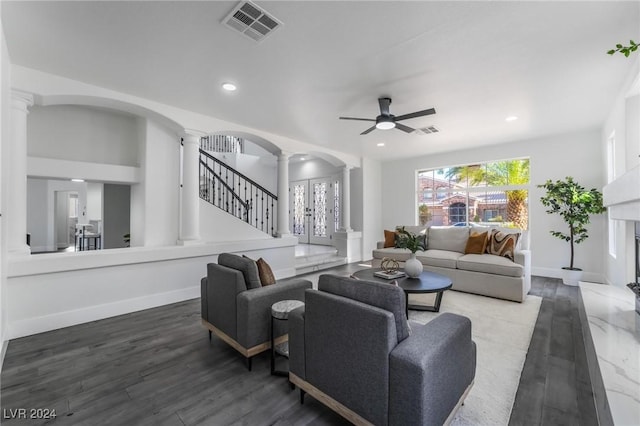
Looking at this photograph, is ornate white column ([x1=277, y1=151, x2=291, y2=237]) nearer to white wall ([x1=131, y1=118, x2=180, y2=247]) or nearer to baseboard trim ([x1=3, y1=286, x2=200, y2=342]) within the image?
white wall ([x1=131, y1=118, x2=180, y2=247])

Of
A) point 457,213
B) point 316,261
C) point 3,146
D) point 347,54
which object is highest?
point 347,54

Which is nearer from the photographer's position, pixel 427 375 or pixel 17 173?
pixel 427 375

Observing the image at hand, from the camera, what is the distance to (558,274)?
5.54 m

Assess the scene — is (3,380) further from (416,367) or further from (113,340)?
(416,367)

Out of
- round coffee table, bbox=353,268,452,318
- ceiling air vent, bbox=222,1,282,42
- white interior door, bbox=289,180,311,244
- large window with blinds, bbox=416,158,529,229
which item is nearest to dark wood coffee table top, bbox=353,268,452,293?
round coffee table, bbox=353,268,452,318

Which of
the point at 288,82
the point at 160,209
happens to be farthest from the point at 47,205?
the point at 288,82

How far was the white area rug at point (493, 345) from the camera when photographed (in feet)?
6.22

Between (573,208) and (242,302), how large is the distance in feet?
18.9

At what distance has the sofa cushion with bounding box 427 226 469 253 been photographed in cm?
537

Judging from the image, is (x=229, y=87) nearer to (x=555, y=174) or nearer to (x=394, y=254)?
(x=394, y=254)

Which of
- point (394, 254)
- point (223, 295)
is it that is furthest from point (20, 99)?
point (394, 254)

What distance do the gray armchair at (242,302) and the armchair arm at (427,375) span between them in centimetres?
132

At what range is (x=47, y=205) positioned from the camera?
28.8 feet

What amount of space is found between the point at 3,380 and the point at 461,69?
16.3 feet
